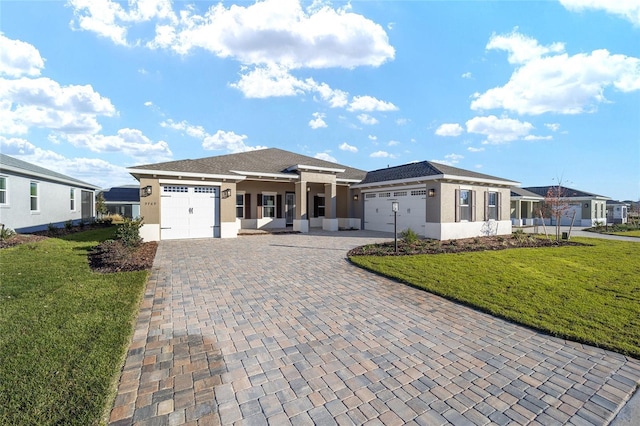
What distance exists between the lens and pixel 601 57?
11641 millimetres

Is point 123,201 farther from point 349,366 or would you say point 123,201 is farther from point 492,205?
point 349,366

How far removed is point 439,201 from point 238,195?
39.0 ft

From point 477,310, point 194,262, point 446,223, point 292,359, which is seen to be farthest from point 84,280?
point 446,223

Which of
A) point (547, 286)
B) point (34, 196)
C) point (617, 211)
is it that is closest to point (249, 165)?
point (34, 196)

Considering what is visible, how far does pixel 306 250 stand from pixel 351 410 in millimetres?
8262

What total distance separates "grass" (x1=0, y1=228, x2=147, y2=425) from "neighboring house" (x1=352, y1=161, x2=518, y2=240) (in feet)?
39.4

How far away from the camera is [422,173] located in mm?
15336

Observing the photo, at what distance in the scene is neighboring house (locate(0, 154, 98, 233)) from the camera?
1335 cm

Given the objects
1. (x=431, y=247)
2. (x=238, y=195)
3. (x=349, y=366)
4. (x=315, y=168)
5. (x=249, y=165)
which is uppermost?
(x=249, y=165)

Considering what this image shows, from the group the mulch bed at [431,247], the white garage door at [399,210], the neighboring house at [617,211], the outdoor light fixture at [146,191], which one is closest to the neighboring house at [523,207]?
the mulch bed at [431,247]

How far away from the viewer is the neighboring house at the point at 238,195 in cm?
1307

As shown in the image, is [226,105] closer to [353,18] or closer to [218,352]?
[353,18]

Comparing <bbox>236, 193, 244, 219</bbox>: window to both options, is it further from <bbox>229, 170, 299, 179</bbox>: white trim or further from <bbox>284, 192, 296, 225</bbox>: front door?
<bbox>284, 192, 296, 225</bbox>: front door

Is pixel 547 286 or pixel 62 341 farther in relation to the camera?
pixel 547 286
